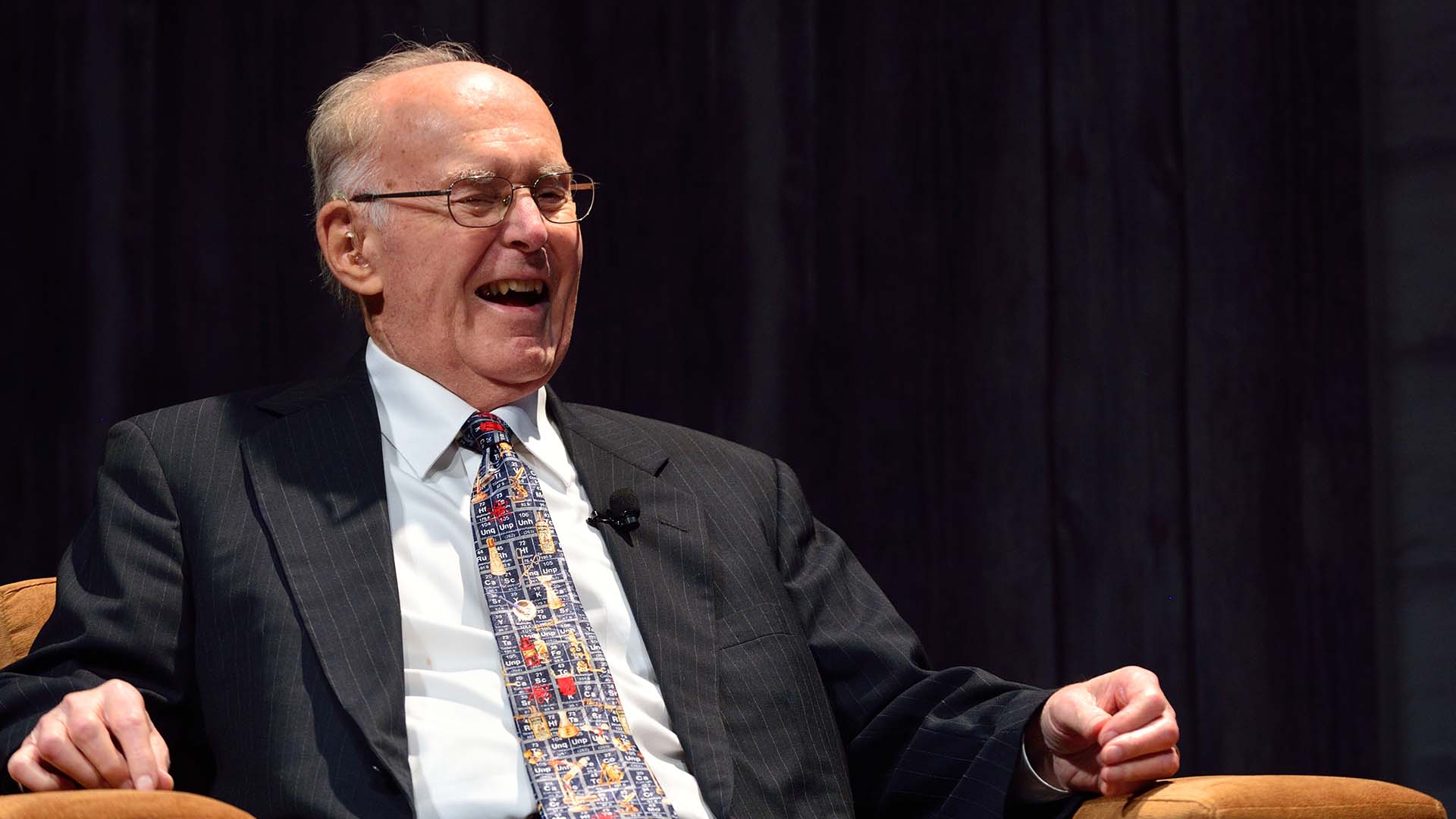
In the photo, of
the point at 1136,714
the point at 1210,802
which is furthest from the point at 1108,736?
the point at 1210,802

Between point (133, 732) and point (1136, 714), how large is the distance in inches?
38.3

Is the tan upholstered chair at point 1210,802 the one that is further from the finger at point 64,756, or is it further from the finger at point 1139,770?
the finger at point 64,756

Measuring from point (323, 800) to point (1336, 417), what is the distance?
1.72 meters

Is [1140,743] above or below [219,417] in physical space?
below

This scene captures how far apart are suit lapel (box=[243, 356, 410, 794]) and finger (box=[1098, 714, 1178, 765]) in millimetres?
711

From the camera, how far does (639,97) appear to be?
248 centimetres

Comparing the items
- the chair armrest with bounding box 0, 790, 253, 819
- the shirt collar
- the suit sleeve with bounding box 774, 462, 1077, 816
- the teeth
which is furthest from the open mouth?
the chair armrest with bounding box 0, 790, 253, 819

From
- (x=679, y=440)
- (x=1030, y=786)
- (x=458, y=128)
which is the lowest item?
(x=1030, y=786)

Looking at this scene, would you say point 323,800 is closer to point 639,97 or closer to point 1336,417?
point 639,97

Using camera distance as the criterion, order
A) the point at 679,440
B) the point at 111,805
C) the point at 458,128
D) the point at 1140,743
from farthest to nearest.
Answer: the point at 679,440 → the point at 458,128 → the point at 1140,743 → the point at 111,805

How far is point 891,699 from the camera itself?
190 centimetres

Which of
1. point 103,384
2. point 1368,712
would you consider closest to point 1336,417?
point 1368,712

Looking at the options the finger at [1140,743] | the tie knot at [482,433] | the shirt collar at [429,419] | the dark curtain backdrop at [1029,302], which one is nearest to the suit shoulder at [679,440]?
the shirt collar at [429,419]

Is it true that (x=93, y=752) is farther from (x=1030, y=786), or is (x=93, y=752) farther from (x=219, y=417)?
(x=1030, y=786)
